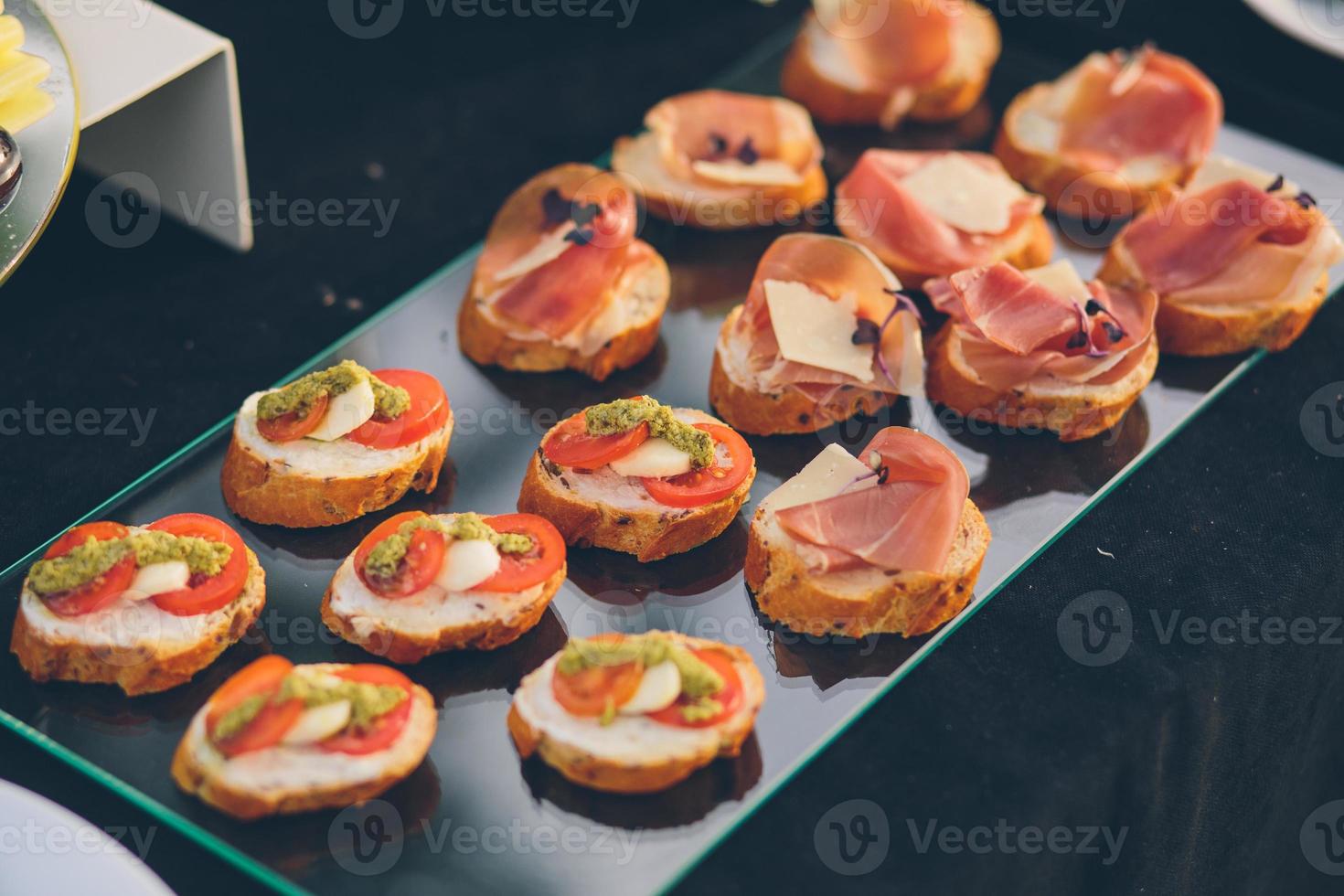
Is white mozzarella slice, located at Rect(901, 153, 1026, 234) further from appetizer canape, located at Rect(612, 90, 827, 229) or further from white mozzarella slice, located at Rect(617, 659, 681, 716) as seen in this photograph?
white mozzarella slice, located at Rect(617, 659, 681, 716)

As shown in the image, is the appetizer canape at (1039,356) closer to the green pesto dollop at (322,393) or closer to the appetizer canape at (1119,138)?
the appetizer canape at (1119,138)

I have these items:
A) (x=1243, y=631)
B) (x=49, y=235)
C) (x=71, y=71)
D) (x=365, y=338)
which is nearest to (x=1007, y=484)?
(x=1243, y=631)

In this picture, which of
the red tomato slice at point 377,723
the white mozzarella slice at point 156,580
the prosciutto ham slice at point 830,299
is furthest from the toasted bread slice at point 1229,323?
the white mozzarella slice at point 156,580

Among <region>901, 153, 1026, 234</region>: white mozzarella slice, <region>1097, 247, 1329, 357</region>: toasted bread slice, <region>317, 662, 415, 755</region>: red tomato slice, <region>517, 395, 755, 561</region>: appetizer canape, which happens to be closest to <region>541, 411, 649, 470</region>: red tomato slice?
<region>517, 395, 755, 561</region>: appetizer canape

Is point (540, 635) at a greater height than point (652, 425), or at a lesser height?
lesser

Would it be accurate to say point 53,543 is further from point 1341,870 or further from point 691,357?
point 1341,870

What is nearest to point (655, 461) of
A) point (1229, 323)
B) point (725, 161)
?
point (725, 161)

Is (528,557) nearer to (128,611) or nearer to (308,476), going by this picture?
(308,476)
